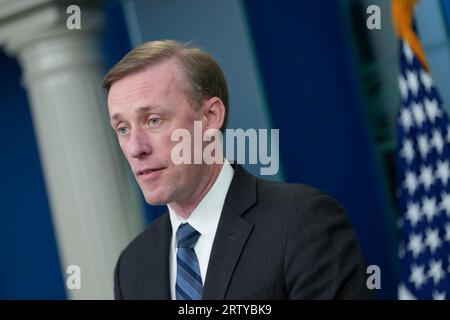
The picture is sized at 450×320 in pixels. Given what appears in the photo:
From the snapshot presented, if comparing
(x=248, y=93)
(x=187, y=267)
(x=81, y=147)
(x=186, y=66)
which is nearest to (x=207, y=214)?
(x=187, y=267)

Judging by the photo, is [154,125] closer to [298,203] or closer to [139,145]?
[139,145]

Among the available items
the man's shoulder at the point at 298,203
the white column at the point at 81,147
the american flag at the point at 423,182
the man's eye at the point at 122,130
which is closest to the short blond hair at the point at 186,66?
the man's eye at the point at 122,130

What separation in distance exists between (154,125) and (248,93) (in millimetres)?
2110

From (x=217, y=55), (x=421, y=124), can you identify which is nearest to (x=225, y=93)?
(x=421, y=124)

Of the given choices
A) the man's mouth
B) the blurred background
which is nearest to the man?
the man's mouth

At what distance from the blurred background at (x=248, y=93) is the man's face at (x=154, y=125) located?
1.92m

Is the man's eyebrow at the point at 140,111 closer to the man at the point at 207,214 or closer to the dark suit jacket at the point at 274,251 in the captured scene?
the man at the point at 207,214

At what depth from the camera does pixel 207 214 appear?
191 centimetres

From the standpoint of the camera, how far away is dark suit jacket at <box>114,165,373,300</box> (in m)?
1.70

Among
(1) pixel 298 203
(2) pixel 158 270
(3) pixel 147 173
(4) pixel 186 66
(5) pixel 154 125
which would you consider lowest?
(2) pixel 158 270

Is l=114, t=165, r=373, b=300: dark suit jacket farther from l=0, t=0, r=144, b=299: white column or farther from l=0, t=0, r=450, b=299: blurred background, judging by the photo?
l=0, t=0, r=144, b=299: white column

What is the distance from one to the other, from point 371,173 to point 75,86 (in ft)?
4.91

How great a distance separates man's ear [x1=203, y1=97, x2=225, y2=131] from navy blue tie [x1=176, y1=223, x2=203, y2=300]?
0.25 m
